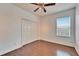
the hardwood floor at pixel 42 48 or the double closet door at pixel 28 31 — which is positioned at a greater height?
the double closet door at pixel 28 31

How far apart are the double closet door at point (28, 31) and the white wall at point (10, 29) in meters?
0.09

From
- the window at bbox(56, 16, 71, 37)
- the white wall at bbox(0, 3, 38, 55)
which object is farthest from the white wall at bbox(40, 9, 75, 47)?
the white wall at bbox(0, 3, 38, 55)

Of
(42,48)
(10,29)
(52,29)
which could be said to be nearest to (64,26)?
(52,29)

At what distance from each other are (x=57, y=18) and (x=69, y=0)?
72 centimetres

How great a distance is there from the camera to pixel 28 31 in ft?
5.60

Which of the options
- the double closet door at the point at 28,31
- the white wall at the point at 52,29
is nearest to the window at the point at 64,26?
the white wall at the point at 52,29

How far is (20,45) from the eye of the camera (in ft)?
5.63

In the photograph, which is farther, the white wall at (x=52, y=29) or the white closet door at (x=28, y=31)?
the white closet door at (x=28, y=31)

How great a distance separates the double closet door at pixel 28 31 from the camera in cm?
158

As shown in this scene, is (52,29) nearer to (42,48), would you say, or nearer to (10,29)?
(42,48)

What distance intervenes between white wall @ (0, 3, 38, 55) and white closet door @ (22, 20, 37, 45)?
0.31 feet

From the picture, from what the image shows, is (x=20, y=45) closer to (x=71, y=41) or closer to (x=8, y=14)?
(x=8, y=14)

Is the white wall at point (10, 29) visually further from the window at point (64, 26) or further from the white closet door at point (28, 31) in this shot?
the window at point (64, 26)

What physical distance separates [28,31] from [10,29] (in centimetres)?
38
